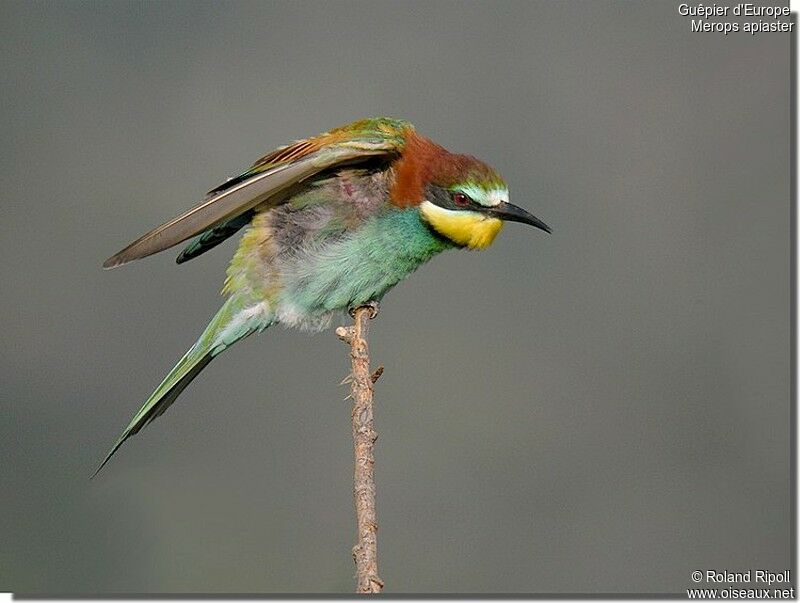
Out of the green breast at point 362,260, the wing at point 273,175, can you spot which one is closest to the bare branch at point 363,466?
the green breast at point 362,260

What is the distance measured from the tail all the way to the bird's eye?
509mm

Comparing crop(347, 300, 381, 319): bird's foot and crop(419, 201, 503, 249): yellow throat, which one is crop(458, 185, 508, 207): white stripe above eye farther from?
crop(347, 300, 381, 319): bird's foot

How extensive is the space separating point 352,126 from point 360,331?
1.68 ft

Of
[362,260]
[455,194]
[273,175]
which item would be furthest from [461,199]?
[273,175]

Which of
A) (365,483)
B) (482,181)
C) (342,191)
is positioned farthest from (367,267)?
(365,483)

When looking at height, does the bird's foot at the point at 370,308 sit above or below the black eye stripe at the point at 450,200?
below

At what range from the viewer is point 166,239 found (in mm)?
2000

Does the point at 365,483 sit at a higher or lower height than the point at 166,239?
lower

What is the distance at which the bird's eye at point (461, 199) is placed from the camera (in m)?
2.23

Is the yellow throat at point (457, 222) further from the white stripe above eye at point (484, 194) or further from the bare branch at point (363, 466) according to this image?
the bare branch at point (363, 466)

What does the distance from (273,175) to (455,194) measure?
1.31 ft

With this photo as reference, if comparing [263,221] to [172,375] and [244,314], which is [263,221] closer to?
[244,314]

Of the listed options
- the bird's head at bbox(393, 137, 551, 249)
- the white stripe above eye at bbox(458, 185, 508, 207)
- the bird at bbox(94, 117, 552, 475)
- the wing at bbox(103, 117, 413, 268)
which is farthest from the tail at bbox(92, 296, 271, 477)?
the white stripe above eye at bbox(458, 185, 508, 207)

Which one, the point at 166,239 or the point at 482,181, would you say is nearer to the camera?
the point at 166,239
